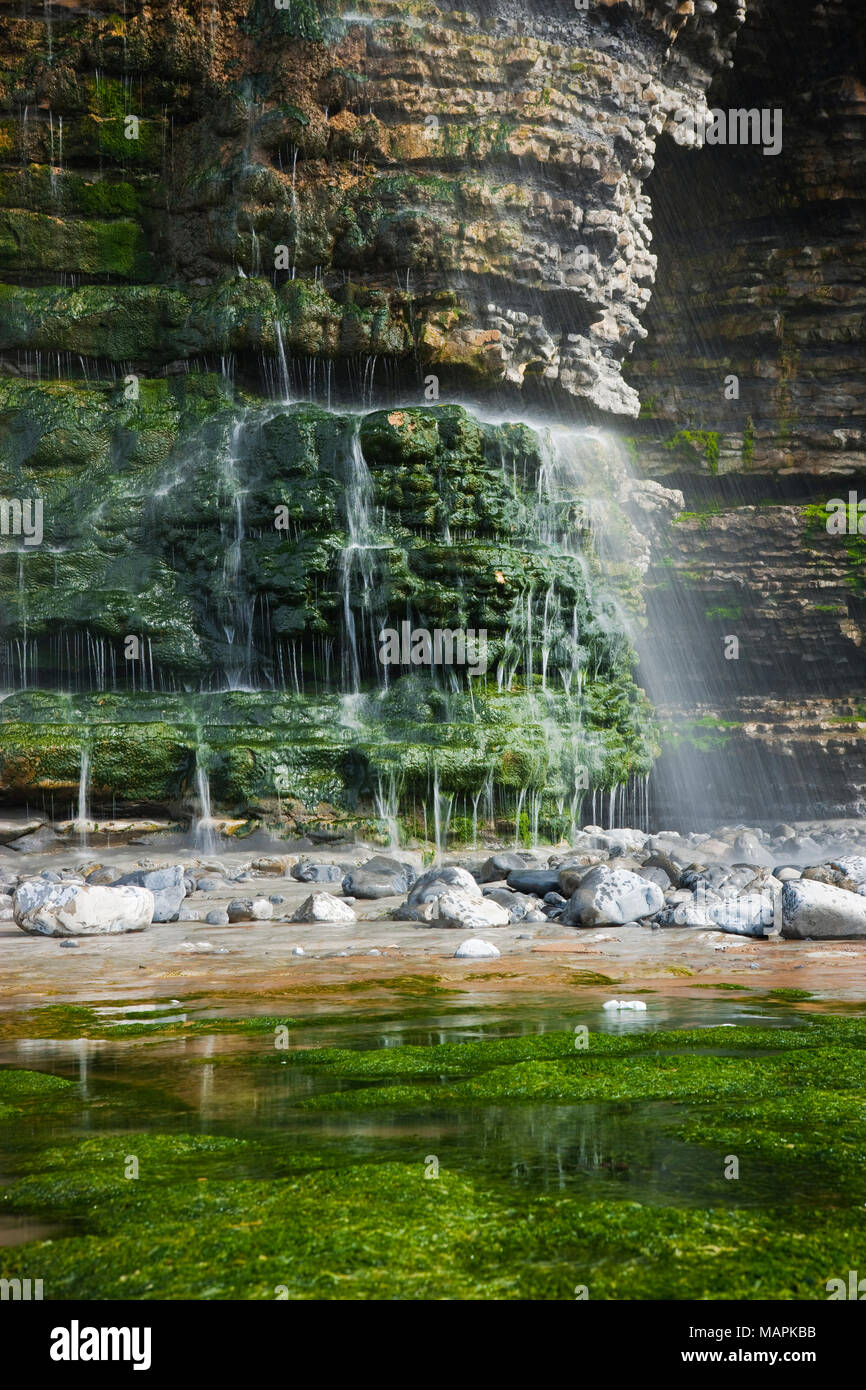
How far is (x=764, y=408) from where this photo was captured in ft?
82.0

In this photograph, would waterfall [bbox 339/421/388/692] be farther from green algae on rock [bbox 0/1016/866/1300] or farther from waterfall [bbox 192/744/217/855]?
green algae on rock [bbox 0/1016/866/1300]

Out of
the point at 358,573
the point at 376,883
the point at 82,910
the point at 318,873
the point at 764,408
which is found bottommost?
the point at 318,873

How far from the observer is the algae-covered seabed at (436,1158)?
5.35 feet

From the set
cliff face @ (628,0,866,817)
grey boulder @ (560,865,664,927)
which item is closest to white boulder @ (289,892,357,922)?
grey boulder @ (560,865,664,927)

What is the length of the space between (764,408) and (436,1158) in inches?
1004

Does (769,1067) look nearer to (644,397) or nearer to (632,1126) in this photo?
(632,1126)

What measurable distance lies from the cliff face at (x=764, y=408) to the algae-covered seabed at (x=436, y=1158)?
730 inches

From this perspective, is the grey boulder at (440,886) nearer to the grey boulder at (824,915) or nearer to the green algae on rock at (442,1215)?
the grey boulder at (824,915)

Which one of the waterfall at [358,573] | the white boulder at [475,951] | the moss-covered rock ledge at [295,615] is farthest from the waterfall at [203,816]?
the white boulder at [475,951]

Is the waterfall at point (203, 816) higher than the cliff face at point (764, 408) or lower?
lower

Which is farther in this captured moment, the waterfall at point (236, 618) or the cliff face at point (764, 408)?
the cliff face at point (764, 408)

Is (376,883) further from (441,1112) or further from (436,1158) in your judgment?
(436,1158)

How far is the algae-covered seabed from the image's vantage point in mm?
1630

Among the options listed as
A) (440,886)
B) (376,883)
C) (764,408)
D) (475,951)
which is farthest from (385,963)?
(764,408)
